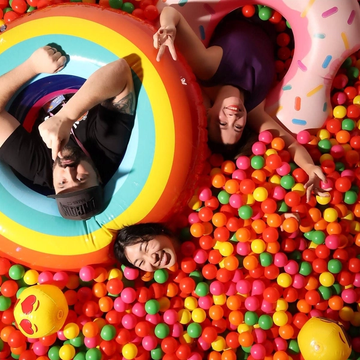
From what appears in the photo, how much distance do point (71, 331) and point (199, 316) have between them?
464 mm

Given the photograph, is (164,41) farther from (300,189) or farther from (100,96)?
(300,189)

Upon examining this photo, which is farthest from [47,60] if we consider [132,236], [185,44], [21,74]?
[132,236]

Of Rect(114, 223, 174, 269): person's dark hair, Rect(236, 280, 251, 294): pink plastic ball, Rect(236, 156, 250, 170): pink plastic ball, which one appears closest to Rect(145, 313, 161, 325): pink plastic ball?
Rect(114, 223, 174, 269): person's dark hair

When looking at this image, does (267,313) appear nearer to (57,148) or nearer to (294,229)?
(294,229)

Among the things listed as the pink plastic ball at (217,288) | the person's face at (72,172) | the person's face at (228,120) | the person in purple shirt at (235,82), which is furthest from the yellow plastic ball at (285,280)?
the person's face at (72,172)

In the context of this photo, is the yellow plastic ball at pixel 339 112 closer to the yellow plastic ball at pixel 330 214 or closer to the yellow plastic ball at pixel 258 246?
the yellow plastic ball at pixel 330 214

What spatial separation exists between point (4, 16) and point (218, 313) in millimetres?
1453

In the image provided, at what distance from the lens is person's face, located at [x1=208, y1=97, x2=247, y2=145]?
1.48 m

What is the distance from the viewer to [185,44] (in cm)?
147

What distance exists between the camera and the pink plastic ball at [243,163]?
153cm

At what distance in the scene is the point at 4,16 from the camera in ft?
5.43

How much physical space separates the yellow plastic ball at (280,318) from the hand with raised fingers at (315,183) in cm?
42

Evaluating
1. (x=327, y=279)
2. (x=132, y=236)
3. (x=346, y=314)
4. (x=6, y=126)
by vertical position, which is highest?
(x=6, y=126)

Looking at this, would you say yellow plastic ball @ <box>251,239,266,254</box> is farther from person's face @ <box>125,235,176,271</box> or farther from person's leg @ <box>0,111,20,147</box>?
person's leg @ <box>0,111,20,147</box>
